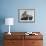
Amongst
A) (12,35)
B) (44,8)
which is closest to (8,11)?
(12,35)

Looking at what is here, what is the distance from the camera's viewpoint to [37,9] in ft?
14.9

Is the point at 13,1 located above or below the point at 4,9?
above

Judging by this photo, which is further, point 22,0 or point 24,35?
point 22,0

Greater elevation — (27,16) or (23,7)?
(23,7)

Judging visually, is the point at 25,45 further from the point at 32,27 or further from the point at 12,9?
the point at 12,9

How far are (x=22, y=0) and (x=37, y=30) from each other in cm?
119

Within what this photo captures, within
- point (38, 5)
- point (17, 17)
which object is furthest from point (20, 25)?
point (38, 5)

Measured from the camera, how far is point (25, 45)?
401 centimetres

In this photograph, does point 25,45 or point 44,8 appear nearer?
point 25,45

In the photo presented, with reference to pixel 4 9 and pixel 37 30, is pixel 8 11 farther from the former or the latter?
pixel 37 30

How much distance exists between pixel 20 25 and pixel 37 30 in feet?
2.07

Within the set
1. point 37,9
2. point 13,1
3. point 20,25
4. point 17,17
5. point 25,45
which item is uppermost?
point 13,1

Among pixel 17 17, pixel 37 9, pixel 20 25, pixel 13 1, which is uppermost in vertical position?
pixel 13 1

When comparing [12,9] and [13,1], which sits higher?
[13,1]
